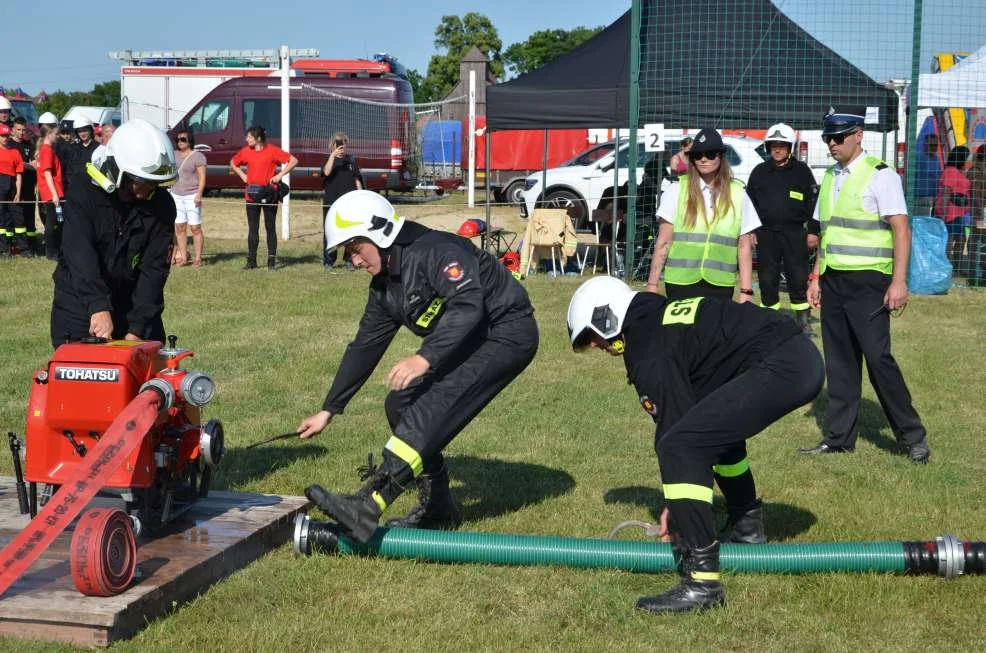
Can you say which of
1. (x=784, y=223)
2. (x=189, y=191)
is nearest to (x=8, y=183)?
(x=189, y=191)

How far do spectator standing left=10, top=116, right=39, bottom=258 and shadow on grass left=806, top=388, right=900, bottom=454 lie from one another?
12677 mm

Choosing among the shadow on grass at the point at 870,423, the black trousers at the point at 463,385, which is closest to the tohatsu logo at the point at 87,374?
the black trousers at the point at 463,385

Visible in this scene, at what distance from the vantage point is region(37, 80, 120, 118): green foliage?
6400cm

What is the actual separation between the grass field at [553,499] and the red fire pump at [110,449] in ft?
1.25

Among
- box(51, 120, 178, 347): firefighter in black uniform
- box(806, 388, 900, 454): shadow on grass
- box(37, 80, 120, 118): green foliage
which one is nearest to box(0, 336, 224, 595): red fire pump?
box(51, 120, 178, 347): firefighter in black uniform

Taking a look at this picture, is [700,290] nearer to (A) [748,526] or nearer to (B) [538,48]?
(A) [748,526]

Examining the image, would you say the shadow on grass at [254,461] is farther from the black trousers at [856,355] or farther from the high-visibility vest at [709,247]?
the black trousers at [856,355]

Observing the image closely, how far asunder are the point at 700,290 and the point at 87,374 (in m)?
4.04

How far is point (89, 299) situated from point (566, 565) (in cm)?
267

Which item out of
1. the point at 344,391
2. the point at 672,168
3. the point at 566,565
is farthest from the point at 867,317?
the point at 672,168

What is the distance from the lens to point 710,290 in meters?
7.61

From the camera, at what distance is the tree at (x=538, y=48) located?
79625 millimetres

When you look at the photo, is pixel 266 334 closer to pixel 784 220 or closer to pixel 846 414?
pixel 784 220

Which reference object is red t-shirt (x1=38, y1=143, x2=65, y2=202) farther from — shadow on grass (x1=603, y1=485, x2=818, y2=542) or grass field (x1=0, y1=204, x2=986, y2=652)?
shadow on grass (x1=603, y1=485, x2=818, y2=542)
